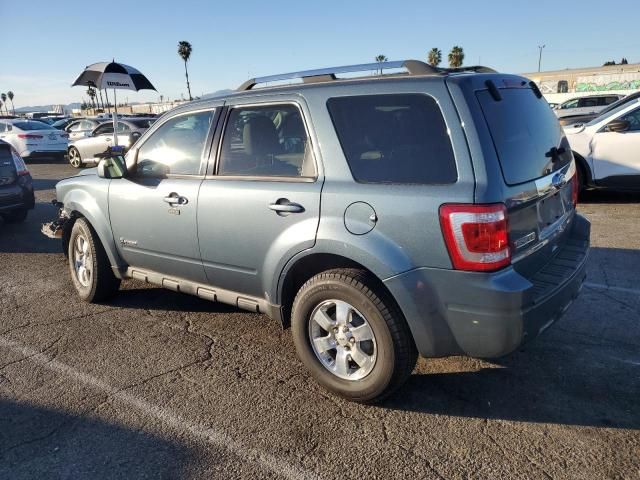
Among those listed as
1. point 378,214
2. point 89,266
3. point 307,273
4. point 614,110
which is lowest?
point 89,266

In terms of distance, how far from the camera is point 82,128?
745 inches

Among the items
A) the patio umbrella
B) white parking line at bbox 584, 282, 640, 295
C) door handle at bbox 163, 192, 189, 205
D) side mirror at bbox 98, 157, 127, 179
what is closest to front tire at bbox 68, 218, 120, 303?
side mirror at bbox 98, 157, 127, 179

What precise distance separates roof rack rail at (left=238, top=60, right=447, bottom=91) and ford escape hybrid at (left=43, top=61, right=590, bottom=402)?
11mm

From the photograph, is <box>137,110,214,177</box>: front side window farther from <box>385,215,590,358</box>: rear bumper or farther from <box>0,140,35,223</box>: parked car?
<box>0,140,35,223</box>: parked car

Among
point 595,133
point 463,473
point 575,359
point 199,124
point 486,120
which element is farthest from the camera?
point 595,133

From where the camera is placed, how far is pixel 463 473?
2.43 metres

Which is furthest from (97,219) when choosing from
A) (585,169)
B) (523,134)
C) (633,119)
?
(633,119)

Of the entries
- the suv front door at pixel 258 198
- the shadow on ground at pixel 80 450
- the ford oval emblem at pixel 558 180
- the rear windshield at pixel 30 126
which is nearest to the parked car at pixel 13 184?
the suv front door at pixel 258 198

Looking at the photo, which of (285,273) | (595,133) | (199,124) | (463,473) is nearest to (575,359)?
(463,473)

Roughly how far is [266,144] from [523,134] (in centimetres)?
163

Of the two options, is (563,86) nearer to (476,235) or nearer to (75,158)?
(75,158)

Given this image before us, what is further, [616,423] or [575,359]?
[575,359]

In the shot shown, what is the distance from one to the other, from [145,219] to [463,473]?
9.56ft

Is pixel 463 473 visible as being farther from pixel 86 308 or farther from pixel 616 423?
pixel 86 308
